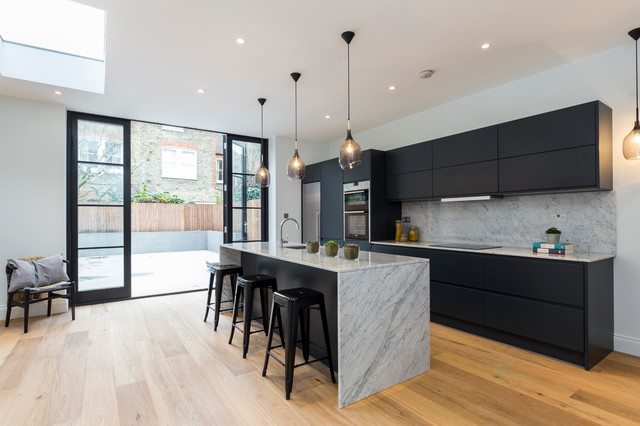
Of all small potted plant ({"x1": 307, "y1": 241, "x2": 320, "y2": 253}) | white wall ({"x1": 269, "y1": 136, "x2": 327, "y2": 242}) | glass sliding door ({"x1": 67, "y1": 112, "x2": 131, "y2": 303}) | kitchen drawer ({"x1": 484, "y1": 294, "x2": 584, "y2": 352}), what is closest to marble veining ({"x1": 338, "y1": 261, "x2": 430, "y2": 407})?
small potted plant ({"x1": 307, "y1": 241, "x2": 320, "y2": 253})

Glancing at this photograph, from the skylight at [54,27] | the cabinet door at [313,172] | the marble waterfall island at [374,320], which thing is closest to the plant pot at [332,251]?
the marble waterfall island at [374,320]

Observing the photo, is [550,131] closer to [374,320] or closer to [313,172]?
[374,320]

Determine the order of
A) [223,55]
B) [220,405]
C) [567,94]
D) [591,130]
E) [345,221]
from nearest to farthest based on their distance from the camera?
[220,405] < [591,130] < [223,55] < [567,94] < [345,221]

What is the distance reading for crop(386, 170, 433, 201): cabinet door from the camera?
412 centimetres

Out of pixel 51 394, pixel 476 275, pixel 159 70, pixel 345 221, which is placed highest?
pixel 159 70

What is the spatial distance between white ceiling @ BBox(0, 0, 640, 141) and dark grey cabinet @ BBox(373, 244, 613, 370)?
190cm

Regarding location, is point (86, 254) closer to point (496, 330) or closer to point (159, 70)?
point (159, 70)

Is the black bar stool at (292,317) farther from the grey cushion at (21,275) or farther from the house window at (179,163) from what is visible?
the house window at (179,163)

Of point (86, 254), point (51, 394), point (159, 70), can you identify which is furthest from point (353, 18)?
point (86, 254)

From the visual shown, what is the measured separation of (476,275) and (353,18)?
2.66 meters

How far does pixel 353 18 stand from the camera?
2.40m

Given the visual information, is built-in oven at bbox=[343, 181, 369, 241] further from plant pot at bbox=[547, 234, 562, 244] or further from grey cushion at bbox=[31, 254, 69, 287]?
grey cushion at bbox=[31, 254, 69, 287]

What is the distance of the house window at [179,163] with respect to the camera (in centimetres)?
1338

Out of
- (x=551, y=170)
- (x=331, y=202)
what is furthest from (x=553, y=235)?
(x=331, y=202)
